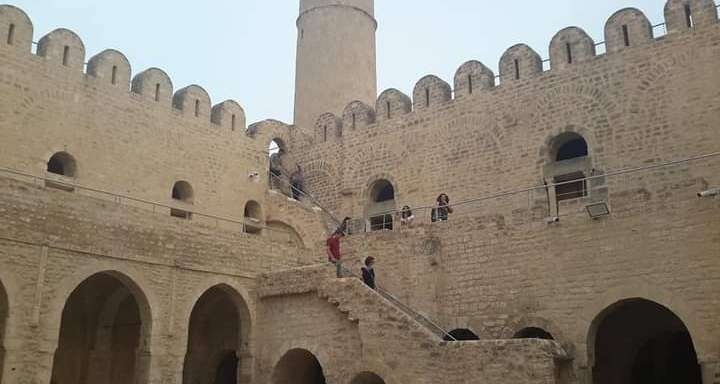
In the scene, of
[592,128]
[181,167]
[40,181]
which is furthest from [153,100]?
[592,128]

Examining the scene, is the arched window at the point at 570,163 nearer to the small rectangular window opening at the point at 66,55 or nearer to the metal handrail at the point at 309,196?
the metal handrail at the point at 309,196

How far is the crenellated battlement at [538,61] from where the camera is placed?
607 inches

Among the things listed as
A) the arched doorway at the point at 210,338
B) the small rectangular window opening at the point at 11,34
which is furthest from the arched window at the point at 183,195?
the small rectangular window opening at the point at 11,34

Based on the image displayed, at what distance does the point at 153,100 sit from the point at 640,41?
452 inches

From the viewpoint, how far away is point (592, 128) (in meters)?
16.0

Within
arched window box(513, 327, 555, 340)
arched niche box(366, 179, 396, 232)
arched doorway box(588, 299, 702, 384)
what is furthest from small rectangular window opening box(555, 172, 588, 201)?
arched niche box(366, 179, 396, 232)

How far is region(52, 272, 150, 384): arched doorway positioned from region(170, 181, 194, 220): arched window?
2.90 m

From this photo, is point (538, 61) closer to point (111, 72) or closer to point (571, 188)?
point (571, 188)

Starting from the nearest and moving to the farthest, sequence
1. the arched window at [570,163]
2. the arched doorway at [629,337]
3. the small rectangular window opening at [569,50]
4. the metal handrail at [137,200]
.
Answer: the arched doorway at [629,337]
the metal handrail at [137,200]
the arched window at [570,163]
the small rectangular window opening at [569,50]

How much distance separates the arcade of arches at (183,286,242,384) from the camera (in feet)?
55.0

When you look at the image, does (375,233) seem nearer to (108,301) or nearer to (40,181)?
(108,301)

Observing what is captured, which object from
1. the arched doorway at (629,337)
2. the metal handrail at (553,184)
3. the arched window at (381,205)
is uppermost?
the arched window at (381,205)

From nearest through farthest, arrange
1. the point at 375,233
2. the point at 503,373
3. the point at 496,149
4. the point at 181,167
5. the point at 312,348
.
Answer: the point at 503,373 < the point at 312,348 < the point at 375,233 < the point at 496,149 < the point at 181,167

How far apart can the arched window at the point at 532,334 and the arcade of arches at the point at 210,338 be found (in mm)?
6572
